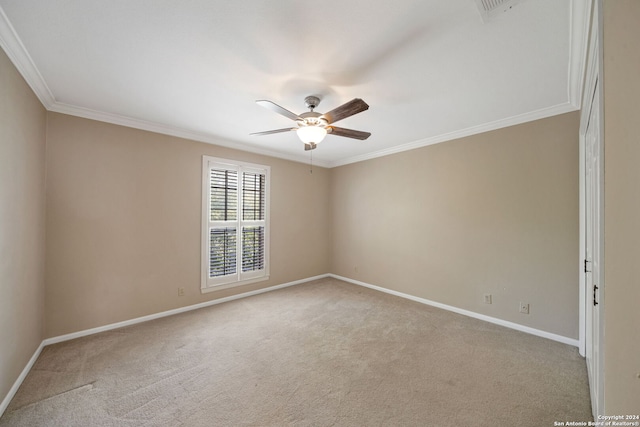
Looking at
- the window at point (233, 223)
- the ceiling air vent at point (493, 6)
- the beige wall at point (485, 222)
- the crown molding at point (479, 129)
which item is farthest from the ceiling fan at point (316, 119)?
the window at point (233, 223)

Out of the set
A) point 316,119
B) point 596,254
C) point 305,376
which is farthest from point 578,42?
point 305,376

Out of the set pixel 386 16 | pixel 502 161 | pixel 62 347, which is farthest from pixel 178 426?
pixel 502 161

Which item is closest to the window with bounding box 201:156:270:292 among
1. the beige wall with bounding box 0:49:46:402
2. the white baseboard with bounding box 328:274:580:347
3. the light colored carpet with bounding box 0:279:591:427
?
the light colored carpet with bounding box 0:279:591:427

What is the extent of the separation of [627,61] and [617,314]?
82 cm

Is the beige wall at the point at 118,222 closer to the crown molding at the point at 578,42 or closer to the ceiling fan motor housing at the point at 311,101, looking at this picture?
the ceiling fan motor housing at the point at 311,101

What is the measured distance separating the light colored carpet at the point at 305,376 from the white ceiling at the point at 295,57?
8.25 ft

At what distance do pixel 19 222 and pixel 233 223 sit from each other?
7.25ft

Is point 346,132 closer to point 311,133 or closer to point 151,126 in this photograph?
point 311,133

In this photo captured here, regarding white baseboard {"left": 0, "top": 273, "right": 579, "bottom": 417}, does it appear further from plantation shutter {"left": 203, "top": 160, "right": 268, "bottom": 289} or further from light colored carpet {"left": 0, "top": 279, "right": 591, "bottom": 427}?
plantation shutter {"left": 203, "top": 160, "right": 268, "bottom": 289}

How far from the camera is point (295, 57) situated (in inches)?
70.1

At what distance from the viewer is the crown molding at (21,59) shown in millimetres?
1510

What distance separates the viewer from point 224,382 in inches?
77.6

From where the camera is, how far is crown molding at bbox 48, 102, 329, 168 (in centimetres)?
262

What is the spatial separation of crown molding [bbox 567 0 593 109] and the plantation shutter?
3804 millimetres
